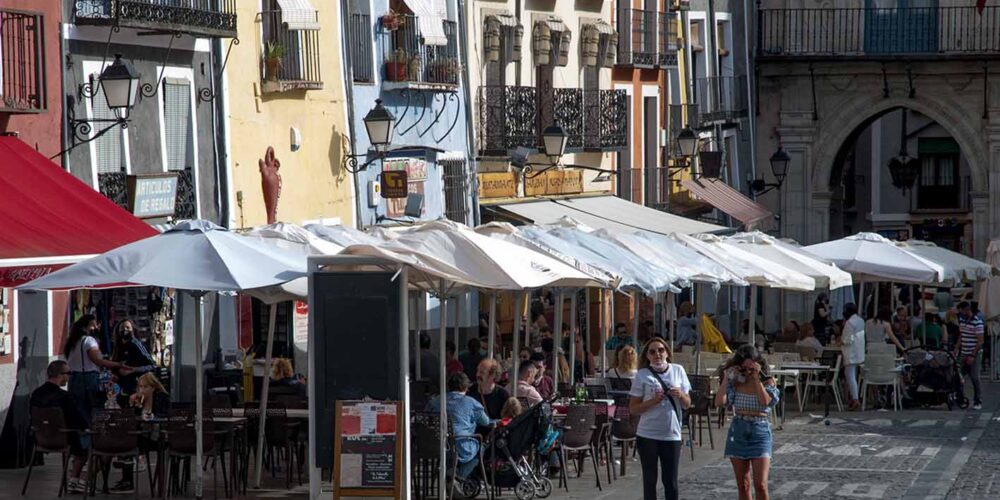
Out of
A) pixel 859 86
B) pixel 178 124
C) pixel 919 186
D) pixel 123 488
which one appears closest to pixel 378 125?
pixel 178 124

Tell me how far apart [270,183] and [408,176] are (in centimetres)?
429

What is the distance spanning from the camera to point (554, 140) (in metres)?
29.5

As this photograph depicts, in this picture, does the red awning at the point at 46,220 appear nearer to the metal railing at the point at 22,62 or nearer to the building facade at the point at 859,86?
the metal railing at the point at 22,62

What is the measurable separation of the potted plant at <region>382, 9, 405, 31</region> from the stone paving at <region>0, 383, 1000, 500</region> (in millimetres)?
7560

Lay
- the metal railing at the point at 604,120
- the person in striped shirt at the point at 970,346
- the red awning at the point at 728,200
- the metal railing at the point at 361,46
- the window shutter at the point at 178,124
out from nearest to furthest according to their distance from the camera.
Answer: the window shutter at the point at 178,124 → the metal railing at the point at 361,46 → the person in striped shirt at the point at 970,346 → the metal railing at the point at 604,120 → the red awning at the point at 728,200

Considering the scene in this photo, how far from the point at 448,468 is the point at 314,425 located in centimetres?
182

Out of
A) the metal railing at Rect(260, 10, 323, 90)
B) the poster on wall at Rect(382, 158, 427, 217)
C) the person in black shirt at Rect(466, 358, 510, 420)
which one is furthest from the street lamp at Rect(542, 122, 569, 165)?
the person in black shirt at Rect(466, 358, 510, 420)

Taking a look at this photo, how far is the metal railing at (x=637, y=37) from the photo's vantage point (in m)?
37.4

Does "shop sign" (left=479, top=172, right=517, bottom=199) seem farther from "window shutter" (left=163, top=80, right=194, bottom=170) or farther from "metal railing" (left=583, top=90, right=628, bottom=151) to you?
"window shutter" (left=163, top=80, right=194, bottom=170)

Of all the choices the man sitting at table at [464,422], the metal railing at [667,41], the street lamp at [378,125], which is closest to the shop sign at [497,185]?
the street lamp at [378,125]

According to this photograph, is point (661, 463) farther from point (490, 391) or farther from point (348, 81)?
point (348, 81)

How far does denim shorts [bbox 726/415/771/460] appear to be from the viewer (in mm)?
14758

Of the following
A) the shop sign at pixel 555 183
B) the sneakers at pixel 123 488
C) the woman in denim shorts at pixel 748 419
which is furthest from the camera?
the shop sign at pixel 555 183

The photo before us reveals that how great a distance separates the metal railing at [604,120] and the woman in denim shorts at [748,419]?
63.5ft
